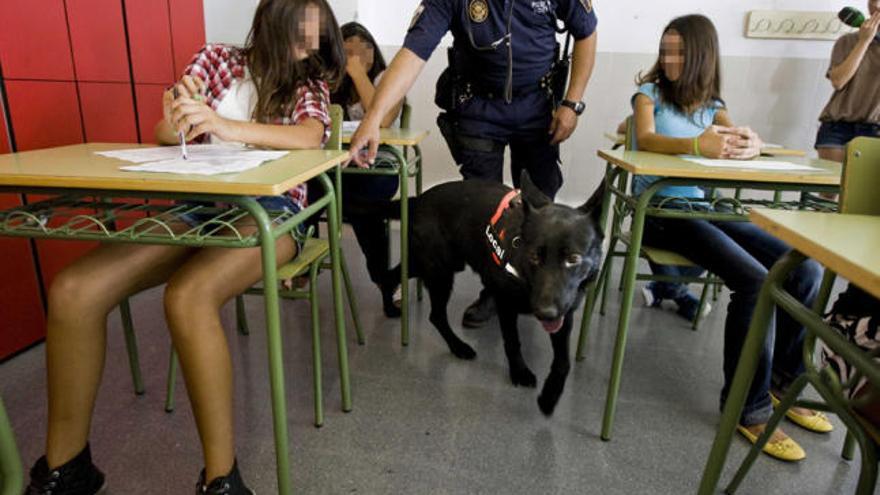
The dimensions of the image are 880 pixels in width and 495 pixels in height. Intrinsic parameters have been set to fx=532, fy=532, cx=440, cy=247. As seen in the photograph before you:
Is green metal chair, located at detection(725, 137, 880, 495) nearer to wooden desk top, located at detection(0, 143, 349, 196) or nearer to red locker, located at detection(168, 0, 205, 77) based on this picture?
wooden desk top, located at detection(0, 143, 349, 196)

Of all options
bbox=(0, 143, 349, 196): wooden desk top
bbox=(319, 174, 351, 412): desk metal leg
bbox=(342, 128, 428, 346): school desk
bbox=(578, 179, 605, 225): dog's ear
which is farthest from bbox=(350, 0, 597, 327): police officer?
bbox=(0, 143, 349, 196): wooden desk top

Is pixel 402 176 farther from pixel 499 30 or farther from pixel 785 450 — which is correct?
pixel 785 450

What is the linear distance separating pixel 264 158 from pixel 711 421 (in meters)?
1.51

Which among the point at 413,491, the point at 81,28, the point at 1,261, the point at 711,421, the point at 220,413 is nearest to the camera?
the point at 220,413

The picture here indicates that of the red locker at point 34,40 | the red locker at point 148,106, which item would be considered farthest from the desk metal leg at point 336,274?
the red locker at point 148,106

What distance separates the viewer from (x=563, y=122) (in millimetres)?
1972

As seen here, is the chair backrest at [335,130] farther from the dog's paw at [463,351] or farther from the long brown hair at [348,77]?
the long brown hair at [348,77]

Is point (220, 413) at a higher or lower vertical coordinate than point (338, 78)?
lower

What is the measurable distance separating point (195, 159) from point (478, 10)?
1190 millimetres

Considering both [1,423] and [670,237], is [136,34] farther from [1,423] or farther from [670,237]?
[670,237]

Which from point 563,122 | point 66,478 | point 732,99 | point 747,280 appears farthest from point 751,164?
point 732,99

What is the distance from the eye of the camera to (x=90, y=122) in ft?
6.77

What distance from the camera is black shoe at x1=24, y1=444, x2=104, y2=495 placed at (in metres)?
1.12

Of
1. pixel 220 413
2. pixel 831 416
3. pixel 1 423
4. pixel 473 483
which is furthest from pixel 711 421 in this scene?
pixel 1 423
